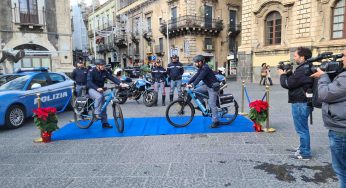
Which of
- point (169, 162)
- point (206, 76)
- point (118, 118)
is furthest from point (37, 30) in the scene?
point (169, 162)

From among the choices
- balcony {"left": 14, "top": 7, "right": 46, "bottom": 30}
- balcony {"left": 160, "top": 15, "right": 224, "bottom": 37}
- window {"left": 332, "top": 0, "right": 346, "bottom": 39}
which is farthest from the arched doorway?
window {"left": 332, "top": 0, "right": 346, "bottom": 39}

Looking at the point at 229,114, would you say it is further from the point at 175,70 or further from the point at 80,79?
the point at 80,79

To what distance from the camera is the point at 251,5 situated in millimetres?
20953

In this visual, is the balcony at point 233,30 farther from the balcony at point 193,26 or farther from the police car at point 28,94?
the police car at point 28,94

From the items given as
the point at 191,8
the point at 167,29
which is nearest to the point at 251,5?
the point at 191,8

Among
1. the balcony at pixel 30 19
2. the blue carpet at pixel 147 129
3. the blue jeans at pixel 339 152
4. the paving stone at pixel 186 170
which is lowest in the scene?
the paving stone at pixel 186 170

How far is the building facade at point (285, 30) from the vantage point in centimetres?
1648

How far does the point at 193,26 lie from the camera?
1225 inches

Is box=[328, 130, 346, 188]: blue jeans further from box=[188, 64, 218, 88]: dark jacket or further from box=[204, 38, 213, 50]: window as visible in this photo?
box=[204, 38, 213, 50]: window

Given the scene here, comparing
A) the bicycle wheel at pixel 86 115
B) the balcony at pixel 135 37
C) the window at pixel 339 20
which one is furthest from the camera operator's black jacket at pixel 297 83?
the balcony at pixel 135 37

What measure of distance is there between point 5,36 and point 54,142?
54.5 ft

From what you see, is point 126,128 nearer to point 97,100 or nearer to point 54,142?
point 97,100

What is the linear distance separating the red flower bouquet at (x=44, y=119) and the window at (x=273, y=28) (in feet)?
58.2

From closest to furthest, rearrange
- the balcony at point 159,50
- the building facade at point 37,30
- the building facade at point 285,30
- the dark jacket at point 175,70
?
the dark jacket at point 175,70 → the building facade at point 285,30 → the building facade at point 37,30 → the balcony at point 159,50
